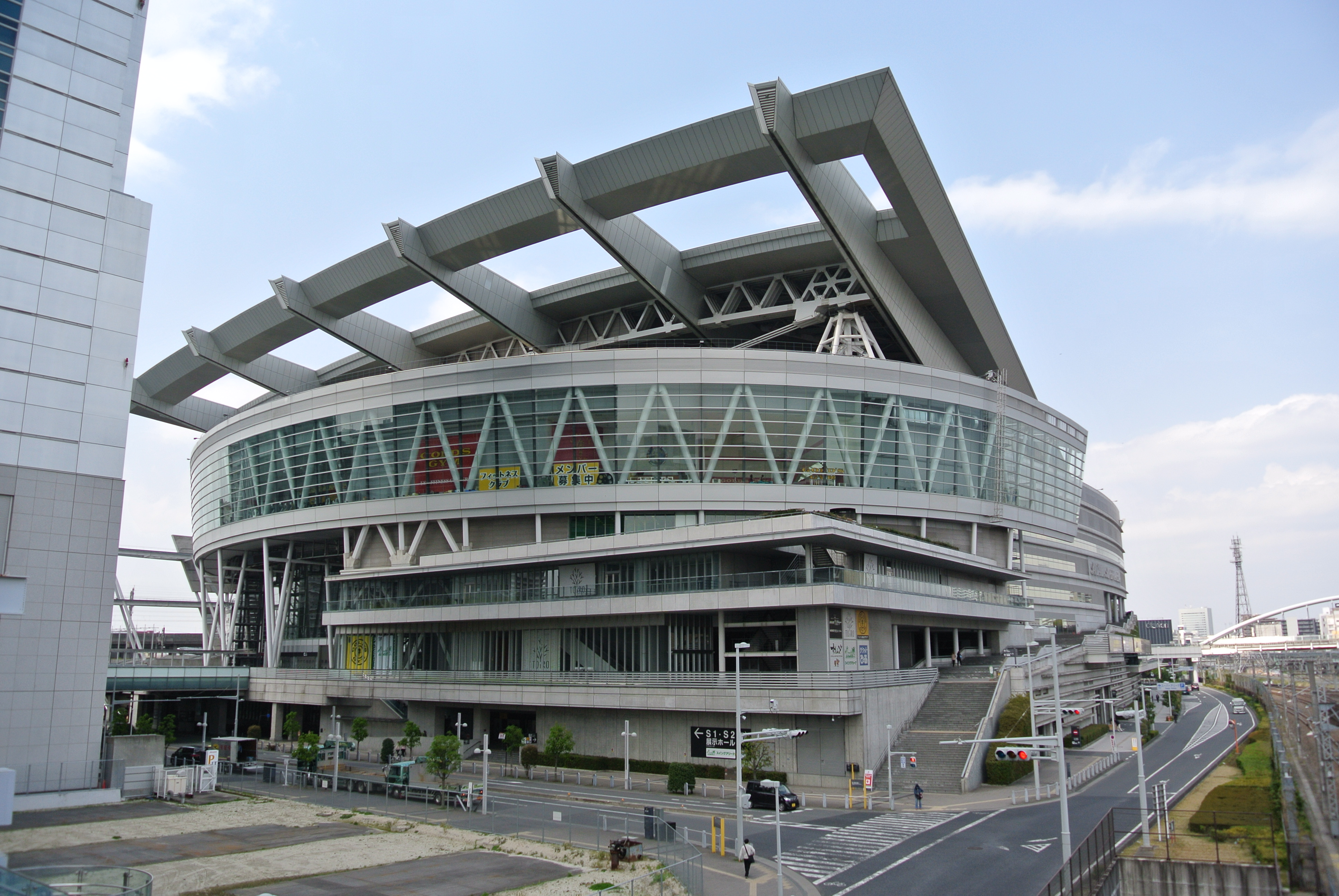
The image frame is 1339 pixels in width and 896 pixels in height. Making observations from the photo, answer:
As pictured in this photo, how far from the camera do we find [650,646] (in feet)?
187

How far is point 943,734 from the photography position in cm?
5116

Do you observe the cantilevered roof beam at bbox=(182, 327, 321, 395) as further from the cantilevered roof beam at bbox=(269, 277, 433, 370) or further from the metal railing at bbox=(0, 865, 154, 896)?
the metal railing at bbox=(0, 865, 154, 896)

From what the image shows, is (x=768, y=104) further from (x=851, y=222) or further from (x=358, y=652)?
(x=358, y=652)

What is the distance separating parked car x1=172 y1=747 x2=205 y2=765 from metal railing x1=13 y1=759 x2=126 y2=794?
11.5 metres

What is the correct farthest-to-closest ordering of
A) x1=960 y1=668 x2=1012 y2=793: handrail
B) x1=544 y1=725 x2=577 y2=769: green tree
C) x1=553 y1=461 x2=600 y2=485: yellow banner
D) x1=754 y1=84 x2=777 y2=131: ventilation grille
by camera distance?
x1=553 y1=461 x2=600 y2=485: yellow banner
x1=754 y1=84 x2=777 y2=131: ventilation grille
x1=544 y1=725 x2=577 y2=769: green tree
x1=960 y1=668 x2=1012 y2=793: handrail

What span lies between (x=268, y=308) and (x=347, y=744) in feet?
133

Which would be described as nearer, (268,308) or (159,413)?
(268,308)

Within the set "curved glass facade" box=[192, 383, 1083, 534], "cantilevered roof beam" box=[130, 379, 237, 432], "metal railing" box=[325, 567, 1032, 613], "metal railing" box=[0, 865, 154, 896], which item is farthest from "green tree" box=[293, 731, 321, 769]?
"cantilevered roof beam" box=[130, 379, 237, 432]

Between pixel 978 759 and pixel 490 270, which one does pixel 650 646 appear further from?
pixel 490 270

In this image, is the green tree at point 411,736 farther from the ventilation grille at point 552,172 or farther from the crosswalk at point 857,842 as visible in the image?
the ventilation grille at point 552,172

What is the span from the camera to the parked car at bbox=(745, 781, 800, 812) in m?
41.5

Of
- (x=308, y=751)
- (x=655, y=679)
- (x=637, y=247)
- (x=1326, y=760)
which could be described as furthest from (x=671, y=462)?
(x=1326, y=760)

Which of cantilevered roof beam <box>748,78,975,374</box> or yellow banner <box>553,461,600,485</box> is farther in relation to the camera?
yellow banner <box>553,461,600,485</box>

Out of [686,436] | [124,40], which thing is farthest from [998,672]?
[124,40]
